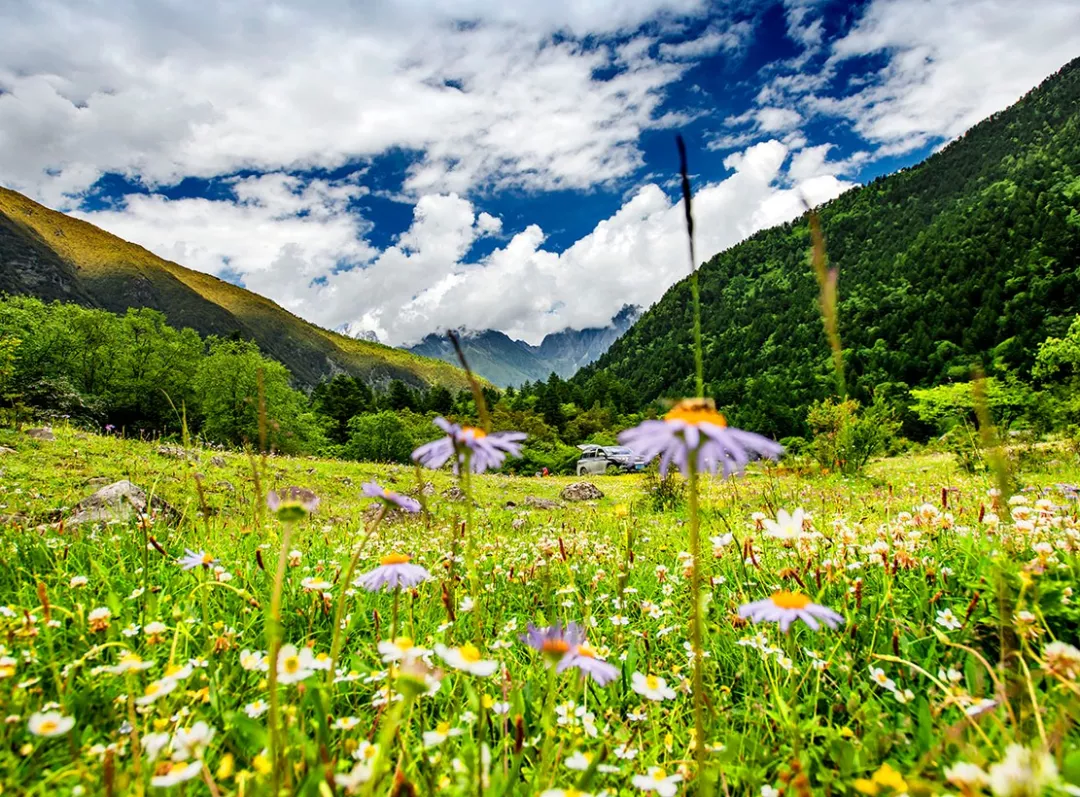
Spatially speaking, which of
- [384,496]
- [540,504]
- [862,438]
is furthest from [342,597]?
[862,438]

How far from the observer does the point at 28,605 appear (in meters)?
2.28

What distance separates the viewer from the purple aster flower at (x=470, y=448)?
1.27 metres

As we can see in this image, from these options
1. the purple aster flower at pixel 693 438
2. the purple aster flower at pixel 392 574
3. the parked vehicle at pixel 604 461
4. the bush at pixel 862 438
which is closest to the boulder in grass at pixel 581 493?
the bush at pixel 862 438

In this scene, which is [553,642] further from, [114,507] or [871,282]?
[871,282]

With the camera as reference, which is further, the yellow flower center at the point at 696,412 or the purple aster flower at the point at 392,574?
the purple aster flower at the point at 392,574

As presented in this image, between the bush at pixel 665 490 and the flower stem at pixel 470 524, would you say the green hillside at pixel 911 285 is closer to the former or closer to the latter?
the bush at pixel 665 490

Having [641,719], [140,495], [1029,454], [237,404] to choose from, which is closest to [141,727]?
[641,719]

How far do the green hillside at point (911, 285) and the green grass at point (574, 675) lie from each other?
2716cm

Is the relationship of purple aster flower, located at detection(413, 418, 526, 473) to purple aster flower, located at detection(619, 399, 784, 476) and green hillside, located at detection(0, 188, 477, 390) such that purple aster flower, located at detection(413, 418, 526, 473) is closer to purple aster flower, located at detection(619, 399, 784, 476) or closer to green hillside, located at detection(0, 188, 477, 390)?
purple aster flower, located at detection(619, 399, 784, 476)

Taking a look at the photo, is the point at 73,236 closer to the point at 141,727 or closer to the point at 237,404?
the point at 237,404

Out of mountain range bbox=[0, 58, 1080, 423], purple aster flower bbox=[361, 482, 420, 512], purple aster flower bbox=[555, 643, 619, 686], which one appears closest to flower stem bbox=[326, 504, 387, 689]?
purple aster flower bbox=[361, 482, 420, 512]

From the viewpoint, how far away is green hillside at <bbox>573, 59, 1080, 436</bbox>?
196 ft

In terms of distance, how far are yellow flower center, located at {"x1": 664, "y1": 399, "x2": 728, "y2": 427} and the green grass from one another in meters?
0.59

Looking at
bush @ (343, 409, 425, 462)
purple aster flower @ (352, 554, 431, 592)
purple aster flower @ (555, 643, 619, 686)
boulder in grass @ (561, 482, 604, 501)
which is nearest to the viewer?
purple aster flower @ (555, 643, 619, 686)
